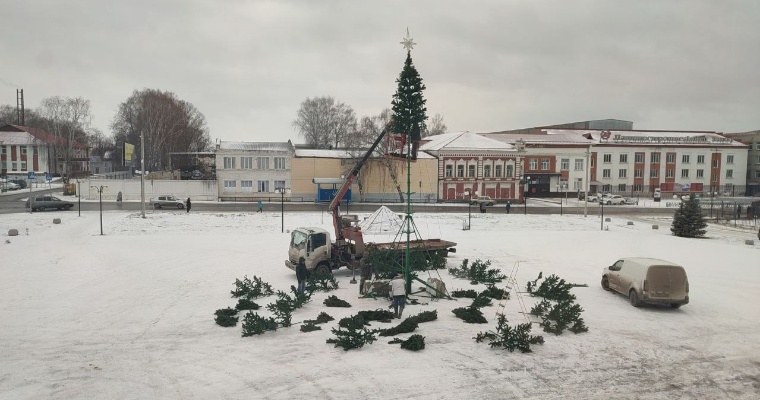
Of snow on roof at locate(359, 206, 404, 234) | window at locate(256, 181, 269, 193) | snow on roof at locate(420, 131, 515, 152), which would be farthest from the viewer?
snow on roof at locate(420, 131, 515, 152)

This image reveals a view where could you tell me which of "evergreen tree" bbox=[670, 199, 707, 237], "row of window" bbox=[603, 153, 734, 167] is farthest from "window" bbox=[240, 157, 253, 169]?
"row of window" bbox=[603, 153, 734, 167]

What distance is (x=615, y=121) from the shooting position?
111125 millimetres

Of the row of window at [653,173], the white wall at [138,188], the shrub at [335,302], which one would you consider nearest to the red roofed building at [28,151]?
the white wall at [138,188]

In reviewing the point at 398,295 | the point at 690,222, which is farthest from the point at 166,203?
the point at 690,222

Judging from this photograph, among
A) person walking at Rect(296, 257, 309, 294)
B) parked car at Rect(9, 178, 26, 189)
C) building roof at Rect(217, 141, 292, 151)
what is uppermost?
building roof at Rect(217, 141, 292, 151)

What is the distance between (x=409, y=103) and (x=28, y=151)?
91.6 m

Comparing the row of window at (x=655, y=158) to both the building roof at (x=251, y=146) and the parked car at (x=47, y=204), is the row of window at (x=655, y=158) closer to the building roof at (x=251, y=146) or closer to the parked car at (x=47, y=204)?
the building roof at (x=251, y=146)

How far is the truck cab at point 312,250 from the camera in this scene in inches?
831

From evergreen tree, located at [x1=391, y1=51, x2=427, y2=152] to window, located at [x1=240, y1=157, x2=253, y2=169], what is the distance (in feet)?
152

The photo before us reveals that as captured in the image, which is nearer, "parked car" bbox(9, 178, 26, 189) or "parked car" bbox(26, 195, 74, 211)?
"parked car" bbox(26, 195, 74, 211)

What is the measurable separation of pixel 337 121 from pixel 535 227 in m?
73.2

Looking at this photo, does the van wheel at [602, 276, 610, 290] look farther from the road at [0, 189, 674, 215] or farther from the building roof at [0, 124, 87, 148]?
the building roof at [0, 124, 87, 148]

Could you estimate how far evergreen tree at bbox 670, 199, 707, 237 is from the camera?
3628 centimetres

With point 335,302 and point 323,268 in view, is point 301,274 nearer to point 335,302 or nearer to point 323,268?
point 335,302
